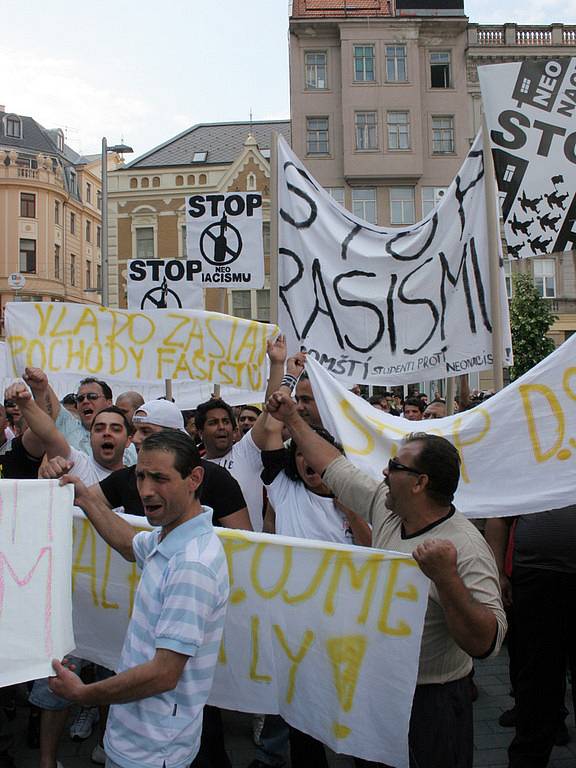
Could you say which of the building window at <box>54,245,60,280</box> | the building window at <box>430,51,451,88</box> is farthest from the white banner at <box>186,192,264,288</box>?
the building window at <box>54,245,60,280</box>

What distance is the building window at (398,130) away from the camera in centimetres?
3369

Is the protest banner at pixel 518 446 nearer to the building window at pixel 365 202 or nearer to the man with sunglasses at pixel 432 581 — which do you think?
the man with sunglasses at pixel 432 581

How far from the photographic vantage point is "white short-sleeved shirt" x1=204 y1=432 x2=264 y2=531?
14.5ft

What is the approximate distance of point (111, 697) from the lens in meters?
2.31

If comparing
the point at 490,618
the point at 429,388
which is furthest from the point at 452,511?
the point at 429,388

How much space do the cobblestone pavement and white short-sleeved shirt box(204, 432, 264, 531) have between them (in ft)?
3.64

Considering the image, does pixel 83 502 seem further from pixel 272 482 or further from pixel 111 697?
pixel 272 482

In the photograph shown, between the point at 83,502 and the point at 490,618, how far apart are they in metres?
1.55

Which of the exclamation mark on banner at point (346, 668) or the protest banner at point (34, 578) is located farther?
the exclamation mark on banner at point (346, 668)

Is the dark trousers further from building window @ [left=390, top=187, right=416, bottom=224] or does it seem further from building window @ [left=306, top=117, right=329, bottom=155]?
building window @ [left=306, top=117, right=329, bottom=155]

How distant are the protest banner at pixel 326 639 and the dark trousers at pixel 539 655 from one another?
1.11 metres

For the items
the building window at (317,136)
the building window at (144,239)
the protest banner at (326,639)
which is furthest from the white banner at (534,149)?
the building window at (144,239)

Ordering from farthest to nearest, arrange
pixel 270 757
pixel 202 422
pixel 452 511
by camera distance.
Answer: pixel 202 422 < pixel 270 757 < pixel 452 511

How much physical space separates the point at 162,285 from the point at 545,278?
28.9 m
